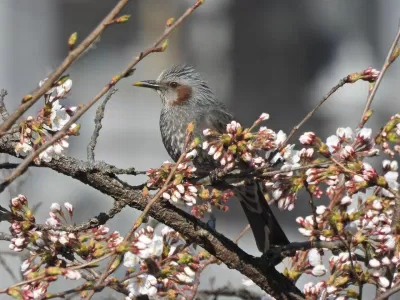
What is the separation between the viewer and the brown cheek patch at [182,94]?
172 inches

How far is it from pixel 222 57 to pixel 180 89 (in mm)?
2921

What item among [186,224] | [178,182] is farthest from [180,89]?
[178,182]

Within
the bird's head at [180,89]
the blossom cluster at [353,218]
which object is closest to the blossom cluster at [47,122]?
the blossom cluster at [353,218]

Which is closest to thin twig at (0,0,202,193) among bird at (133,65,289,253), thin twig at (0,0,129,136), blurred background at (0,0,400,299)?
thin twig at (0,0,129,136)

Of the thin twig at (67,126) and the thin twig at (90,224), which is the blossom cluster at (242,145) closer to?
the thin twig at (90,224)

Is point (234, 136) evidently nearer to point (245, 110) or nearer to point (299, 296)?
point (299, 296)

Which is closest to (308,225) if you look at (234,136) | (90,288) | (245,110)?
(234,136)

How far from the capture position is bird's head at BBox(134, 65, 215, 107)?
14.4ft

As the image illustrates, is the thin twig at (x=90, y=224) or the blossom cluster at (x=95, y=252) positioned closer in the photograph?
the blossom cluster at (x=95, y=252)

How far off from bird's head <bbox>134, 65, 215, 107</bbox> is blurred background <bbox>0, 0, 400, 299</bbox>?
261 cm

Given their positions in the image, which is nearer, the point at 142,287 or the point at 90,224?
the point at 142,287

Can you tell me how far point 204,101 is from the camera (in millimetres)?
4359

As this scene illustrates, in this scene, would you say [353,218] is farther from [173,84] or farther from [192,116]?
[173,84]

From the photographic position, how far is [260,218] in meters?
3.45
